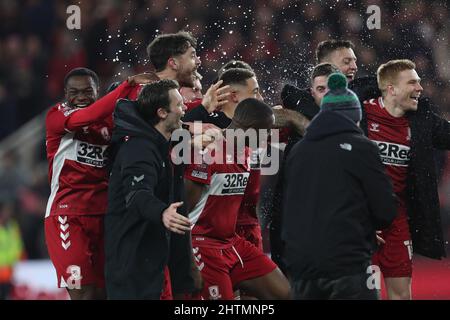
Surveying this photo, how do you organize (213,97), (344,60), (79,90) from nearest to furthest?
(213,97) < (79,90) < (344,60)

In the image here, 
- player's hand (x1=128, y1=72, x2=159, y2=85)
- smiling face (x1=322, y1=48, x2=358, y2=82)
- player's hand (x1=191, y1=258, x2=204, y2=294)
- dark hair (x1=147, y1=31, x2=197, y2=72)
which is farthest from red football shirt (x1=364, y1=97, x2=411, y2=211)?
player's hand (x1=191, y1=258, x2=204, y2=294)

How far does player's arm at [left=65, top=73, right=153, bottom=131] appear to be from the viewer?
6500 mm

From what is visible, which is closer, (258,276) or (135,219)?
(135,219)

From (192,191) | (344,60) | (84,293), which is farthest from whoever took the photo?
(344,60)

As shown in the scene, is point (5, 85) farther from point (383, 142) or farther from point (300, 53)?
point (383, 142)

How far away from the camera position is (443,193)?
11219mm

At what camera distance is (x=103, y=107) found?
21.3ft

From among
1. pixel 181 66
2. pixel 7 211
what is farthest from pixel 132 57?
pixel 181 66

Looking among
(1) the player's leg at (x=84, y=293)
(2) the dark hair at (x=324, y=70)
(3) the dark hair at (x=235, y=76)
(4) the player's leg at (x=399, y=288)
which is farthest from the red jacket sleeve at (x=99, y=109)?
(4) the player's leg at (x=399, y=288)

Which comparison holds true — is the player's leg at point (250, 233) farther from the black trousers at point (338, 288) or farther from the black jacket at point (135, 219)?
the black trousers at point (338, 288)

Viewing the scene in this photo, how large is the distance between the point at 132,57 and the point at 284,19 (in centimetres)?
189

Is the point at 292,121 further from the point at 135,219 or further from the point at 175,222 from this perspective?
the point at 175,222

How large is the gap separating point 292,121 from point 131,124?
160 centimetres

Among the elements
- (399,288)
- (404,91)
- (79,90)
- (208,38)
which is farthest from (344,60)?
(208,38)
